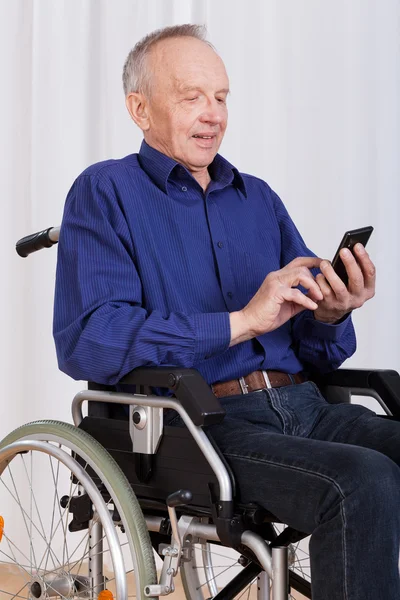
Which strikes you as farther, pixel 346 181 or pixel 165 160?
pixel 346 181

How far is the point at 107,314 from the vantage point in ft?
5.41

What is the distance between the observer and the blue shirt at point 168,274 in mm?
1640

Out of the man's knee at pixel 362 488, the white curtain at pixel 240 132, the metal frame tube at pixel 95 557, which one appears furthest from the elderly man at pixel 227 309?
the white curtain at pixel 240 132

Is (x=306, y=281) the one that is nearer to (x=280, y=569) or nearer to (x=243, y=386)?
(x=243, y=386)

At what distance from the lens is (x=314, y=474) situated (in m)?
1.43

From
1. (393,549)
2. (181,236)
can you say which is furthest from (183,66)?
(393,549)

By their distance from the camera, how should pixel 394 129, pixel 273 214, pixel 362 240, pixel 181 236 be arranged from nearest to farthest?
pixel 362 240, pixel 181 236, pixel 273 214, pixel 394 129

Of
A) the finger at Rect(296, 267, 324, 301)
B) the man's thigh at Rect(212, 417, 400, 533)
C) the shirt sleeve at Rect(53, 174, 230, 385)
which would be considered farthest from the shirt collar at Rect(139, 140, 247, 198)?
the man's thigh at Rect(212, 417, 400, 533)

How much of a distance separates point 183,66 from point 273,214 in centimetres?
39

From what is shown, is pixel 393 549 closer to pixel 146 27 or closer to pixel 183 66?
pixel 183 66

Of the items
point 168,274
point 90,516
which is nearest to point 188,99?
point 168,274

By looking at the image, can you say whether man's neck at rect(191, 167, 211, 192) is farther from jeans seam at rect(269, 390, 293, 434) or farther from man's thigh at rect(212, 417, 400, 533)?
man's thigh at rect(212, 417, 400, 533)

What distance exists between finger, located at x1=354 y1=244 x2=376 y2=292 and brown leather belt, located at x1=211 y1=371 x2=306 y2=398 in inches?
10.3

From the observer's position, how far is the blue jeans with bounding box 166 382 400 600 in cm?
133
